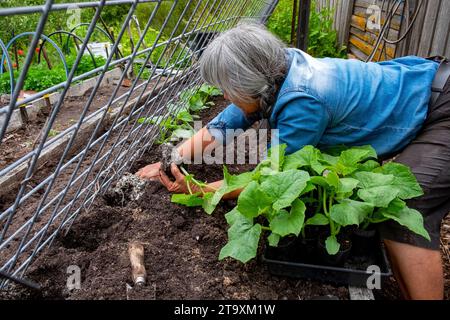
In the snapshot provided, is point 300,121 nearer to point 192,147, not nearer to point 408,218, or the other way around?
point 408,218

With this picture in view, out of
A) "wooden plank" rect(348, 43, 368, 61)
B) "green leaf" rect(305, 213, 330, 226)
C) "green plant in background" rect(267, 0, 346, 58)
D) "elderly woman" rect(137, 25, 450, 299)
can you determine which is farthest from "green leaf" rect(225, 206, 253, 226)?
"green plant in background" rect(267, 0, 346, 58)

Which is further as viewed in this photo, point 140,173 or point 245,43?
point 140,173

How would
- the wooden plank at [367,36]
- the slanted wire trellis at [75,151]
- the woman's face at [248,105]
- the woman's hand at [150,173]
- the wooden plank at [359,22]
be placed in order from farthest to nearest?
the wooden plank at [359,22], the wooden plank at [367,36], the woman's hand at [150,173], the woman's face at [248,105], the slanted wire trellis at [75,151]

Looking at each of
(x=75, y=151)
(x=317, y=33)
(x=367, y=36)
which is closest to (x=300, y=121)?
(x=75, y=151)

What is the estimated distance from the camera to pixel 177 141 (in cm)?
248

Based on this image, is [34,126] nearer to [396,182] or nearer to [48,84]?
[48,84]

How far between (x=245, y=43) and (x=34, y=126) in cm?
236

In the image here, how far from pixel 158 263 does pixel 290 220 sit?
0.52 m

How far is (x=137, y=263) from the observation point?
1421mm

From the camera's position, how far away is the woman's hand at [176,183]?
1911mm

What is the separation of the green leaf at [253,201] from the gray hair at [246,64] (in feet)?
1.53

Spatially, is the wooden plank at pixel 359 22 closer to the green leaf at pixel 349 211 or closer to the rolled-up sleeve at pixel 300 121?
the rolled-up sleeve at pixel 300 121

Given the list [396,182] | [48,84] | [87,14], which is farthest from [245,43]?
[87,14]

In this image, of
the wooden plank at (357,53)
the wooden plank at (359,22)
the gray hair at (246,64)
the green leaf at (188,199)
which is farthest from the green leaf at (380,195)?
the wooden plank at (359,22)
